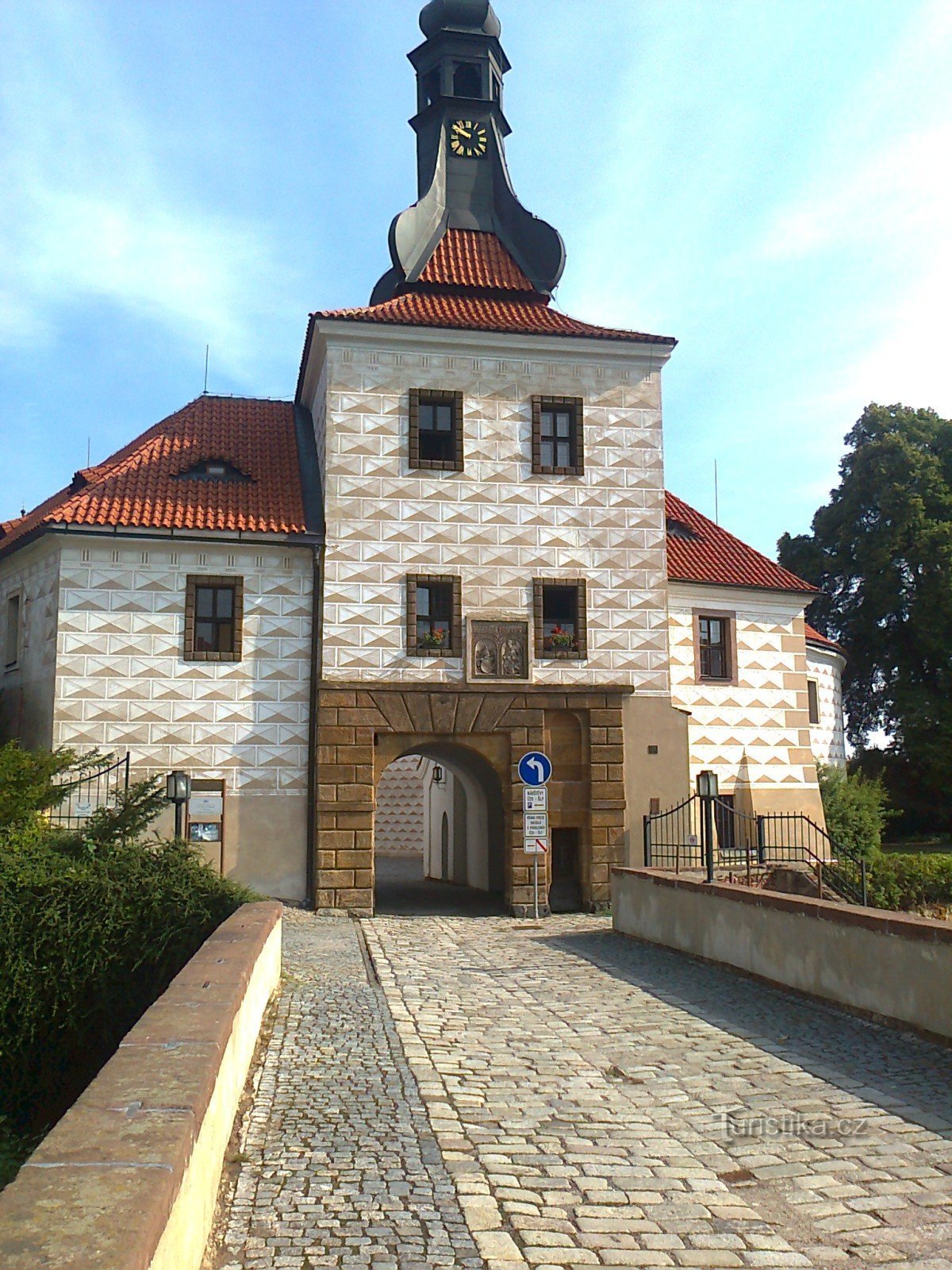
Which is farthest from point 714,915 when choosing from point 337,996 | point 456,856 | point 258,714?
point 456,856

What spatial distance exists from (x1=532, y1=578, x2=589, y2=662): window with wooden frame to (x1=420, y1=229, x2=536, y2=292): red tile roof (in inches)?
256

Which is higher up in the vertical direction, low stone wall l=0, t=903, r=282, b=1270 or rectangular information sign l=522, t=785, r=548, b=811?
rectangular information sign l=522, t=785, r=548, b=811

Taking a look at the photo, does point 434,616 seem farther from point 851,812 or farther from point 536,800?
point 851,812

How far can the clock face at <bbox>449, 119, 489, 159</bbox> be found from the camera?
85.0ft

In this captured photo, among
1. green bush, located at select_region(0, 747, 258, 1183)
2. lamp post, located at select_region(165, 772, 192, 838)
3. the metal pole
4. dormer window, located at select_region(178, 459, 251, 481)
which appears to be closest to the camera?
green bush, located at select_region(0, 747, 258, 1183)

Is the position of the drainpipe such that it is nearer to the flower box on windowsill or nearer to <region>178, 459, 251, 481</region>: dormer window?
<region>178, 459, 251, 481</region>: dormer window

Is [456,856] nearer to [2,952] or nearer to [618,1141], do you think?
[2,952]

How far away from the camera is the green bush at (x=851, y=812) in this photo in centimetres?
2642

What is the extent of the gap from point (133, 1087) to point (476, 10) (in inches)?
1045

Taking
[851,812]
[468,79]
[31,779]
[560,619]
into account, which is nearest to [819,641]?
[851,812]

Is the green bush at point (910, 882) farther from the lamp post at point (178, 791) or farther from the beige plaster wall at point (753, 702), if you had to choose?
the lamp post at point (178, 791)

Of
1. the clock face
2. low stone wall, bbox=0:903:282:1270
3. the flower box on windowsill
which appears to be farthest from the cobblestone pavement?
the clock face

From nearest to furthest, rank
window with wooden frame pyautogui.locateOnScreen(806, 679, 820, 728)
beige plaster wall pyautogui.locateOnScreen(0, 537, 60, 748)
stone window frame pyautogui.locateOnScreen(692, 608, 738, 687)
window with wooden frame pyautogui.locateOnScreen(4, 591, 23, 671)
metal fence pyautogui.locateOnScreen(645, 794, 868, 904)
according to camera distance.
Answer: metal fence pyautogui.locateOnScreen(645, 794, 868, 904), beige plaster wall pyautogui.locateOnScreen(0, 537, 60, 748), window with wooden frame pyautogui.locateOnScreen(4, 591, 23, 671), stone window frame pyautogui.locateOnScreen(692, 608, 738, 687), window with wooden frame pyautogui.locateOnScreen(806, 679, 820, 728)

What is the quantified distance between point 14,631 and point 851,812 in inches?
719
